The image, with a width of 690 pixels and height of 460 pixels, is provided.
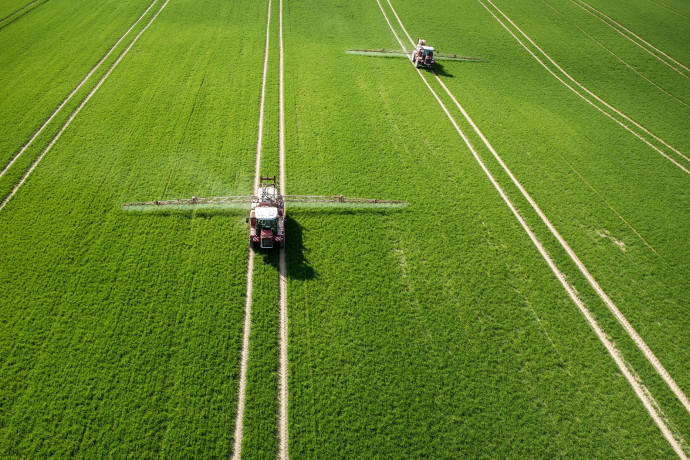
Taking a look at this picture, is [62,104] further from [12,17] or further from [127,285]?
[12,17]

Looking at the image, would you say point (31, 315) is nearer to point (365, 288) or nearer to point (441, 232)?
point (365, 288)

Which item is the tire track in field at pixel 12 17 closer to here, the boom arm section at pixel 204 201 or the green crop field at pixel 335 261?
the green crop field at pixel 335 261

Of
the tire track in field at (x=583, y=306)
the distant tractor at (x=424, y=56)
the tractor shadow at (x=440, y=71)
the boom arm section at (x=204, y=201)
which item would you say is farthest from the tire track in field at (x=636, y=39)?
the boom arm section at (x=204, y=201)

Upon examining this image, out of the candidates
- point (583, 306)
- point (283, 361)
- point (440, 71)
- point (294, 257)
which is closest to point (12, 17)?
point (294, 257)

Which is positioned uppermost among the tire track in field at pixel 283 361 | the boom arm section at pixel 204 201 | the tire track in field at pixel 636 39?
the tire track in field at pixel 636 39

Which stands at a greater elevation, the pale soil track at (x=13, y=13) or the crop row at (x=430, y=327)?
the pale soil track at (x=13, y=13)

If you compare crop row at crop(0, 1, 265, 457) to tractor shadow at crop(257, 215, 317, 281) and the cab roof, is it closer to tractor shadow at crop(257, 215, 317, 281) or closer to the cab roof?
tractor shadow at crop(257, 215, 317, 281)

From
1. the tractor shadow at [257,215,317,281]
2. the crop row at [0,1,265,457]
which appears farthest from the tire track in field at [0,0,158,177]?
the tractor shadow at [257,215,317,281]
